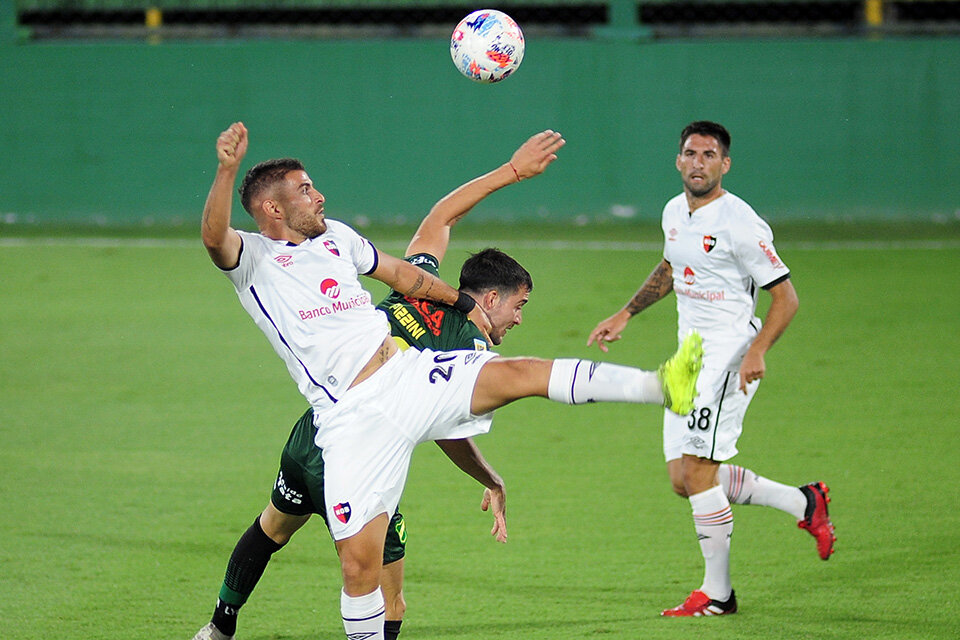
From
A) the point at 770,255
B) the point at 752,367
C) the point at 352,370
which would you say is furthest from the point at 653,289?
the point at 352,370

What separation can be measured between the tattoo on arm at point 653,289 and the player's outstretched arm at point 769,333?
0.76 meters

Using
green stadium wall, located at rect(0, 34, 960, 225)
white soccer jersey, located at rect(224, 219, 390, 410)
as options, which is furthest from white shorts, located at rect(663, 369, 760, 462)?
green stadium wall, located at rect(0, 34, 960, 225)

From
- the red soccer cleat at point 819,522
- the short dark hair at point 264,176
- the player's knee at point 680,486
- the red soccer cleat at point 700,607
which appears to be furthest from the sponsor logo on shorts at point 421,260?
the red soccer cleat at point 819,522

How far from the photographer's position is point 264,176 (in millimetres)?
4457

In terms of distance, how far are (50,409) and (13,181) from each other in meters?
8.17

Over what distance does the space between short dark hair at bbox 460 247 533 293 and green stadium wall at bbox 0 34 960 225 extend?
10283 mm

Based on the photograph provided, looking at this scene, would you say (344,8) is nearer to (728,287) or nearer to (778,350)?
(778,350)

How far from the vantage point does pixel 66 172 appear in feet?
50.8

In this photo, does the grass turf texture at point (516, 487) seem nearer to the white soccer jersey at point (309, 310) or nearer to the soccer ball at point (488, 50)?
the white soccer jersey at point (309, 310)

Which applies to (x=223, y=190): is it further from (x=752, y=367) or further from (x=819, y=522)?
(x=819, y=522)

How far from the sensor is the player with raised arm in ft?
15.1

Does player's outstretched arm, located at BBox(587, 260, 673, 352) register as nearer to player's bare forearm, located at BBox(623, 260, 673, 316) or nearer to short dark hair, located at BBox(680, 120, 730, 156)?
player's bare forearm, located at BBox(623, 260, 673, 316)

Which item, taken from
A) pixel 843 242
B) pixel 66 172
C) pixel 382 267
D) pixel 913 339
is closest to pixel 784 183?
pixel 843 242

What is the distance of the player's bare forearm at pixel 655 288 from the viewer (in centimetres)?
579
